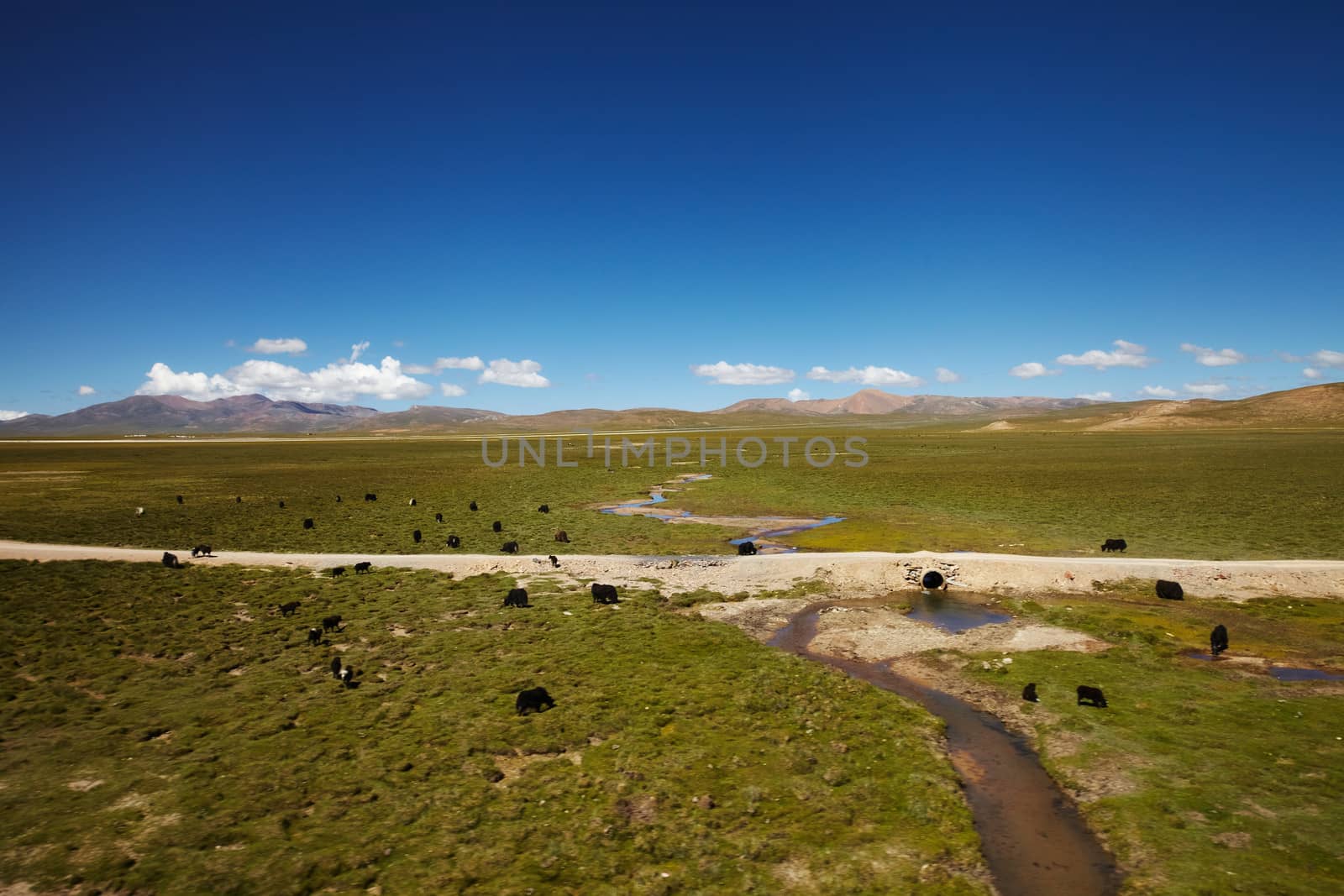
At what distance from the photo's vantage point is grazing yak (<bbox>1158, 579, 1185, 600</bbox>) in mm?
28297

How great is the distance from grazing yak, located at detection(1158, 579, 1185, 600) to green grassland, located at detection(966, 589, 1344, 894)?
2.34 meters

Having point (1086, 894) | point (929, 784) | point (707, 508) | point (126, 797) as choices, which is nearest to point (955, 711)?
point (929, 784)

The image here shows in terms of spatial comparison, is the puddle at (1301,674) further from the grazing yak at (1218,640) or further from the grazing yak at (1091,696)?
the grazing yak at (1091,696)

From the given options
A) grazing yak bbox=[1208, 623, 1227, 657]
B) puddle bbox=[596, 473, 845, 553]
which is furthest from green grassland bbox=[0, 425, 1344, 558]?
grazing yak bbox=[1208, 623, 1227, 657]

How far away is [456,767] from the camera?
48.8 feet

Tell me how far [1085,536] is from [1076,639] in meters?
21.6

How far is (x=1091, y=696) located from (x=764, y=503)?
4328cm

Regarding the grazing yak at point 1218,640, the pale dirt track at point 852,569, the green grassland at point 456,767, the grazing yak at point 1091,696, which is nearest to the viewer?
the green grassland at point 456,767

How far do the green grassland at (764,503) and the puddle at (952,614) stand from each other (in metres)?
10.4

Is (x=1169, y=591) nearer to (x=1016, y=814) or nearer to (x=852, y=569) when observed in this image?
(x=852, y=569)

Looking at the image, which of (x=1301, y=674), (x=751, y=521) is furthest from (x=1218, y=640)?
(x=751, y=521)

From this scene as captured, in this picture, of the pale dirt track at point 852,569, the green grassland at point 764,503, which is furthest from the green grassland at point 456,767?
the green grassland at point 764,503

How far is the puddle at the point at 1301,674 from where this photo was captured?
19781mm

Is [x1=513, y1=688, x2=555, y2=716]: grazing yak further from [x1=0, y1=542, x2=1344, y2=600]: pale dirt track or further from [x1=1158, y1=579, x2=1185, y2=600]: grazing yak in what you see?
[x1=1158, y1=579, x2=1185, y2=600]: grazing yak
